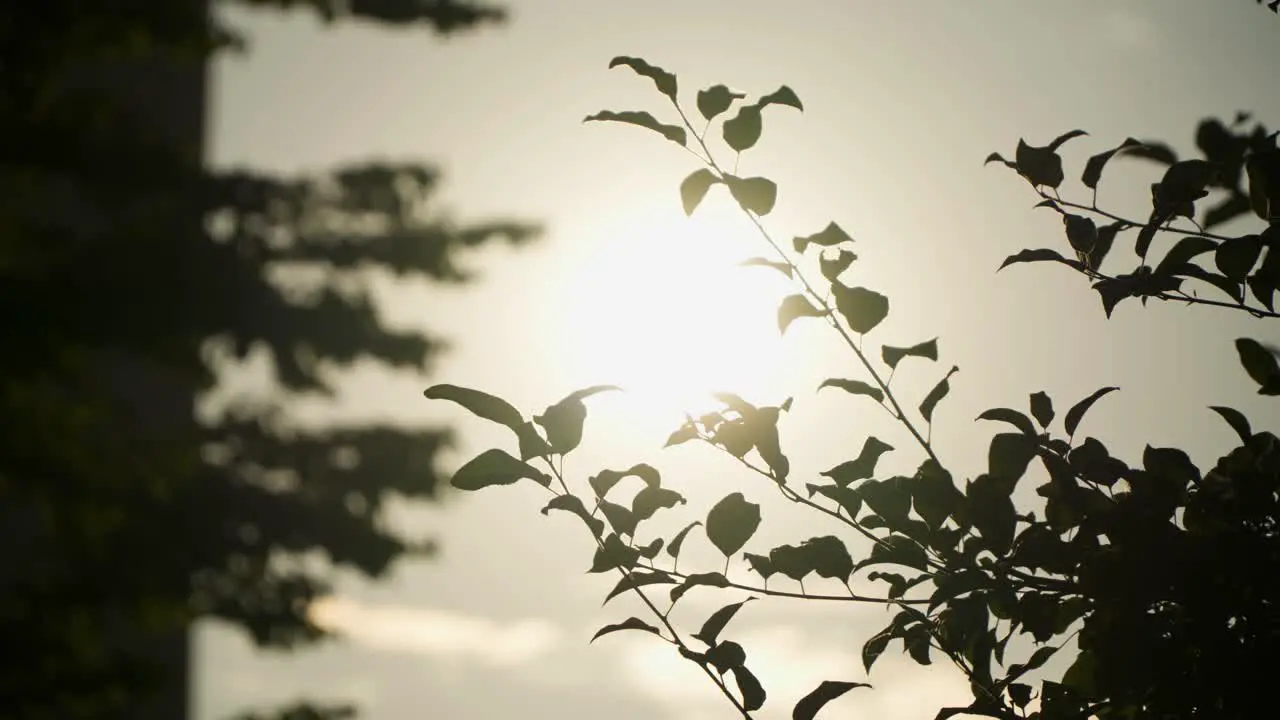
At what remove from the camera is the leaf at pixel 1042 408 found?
1205 millimetres

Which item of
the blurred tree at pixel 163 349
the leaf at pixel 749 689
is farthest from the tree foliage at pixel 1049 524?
the blurred tree at pixel 163 349

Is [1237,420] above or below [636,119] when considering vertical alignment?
below

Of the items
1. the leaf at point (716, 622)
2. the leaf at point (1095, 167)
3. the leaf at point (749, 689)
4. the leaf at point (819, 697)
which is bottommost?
the leaf at point (819, 697)

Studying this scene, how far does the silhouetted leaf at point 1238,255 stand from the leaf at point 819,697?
67cm

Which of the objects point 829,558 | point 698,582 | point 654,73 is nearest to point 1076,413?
point 829,558

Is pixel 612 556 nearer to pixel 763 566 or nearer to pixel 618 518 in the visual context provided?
pixel 618 518

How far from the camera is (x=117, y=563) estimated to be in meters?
7.01

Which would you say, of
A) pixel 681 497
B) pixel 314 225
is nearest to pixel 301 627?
pixel 314 225

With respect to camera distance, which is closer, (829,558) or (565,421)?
(565,421)

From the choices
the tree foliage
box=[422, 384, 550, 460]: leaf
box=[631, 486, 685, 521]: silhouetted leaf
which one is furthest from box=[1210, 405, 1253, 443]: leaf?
box=[422, 384, 550, 460]: leaf

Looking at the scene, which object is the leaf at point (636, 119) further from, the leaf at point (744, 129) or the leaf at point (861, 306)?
the leaf at point (861, 306)

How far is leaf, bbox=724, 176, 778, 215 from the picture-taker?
3.84ft

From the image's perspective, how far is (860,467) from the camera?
1.22 metres

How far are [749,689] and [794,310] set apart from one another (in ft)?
1.43
